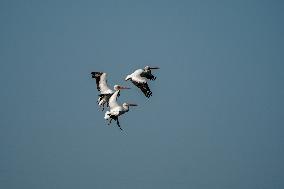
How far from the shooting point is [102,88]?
3791 centimetres

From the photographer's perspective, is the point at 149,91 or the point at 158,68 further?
the point at 158,68

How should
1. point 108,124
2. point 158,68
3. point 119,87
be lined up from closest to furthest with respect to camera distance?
point 108,124, point 119,87, point 158,68

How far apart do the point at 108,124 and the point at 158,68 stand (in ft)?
25.2

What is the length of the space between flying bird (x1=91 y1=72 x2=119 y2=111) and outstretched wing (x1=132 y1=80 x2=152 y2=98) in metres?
1.66

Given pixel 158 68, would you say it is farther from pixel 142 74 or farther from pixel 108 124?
pixel 108 124

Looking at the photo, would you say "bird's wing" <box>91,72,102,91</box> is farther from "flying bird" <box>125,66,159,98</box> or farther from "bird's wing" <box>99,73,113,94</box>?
"flying bird" <box>125,66,159,98</box>

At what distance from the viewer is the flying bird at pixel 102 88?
3728 cm

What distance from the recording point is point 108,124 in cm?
3409

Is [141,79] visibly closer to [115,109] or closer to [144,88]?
[144,88]

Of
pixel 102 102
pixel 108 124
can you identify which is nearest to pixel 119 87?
pixel 102 102

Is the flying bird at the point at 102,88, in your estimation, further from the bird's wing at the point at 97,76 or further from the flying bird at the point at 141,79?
the flying bird at the point at 141,79

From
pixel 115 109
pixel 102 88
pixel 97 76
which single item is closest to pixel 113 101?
pixel 115 109

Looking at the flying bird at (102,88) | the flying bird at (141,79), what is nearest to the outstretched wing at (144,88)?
the flying bird at (141,79)

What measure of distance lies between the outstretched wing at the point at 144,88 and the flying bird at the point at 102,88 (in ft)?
5.44
